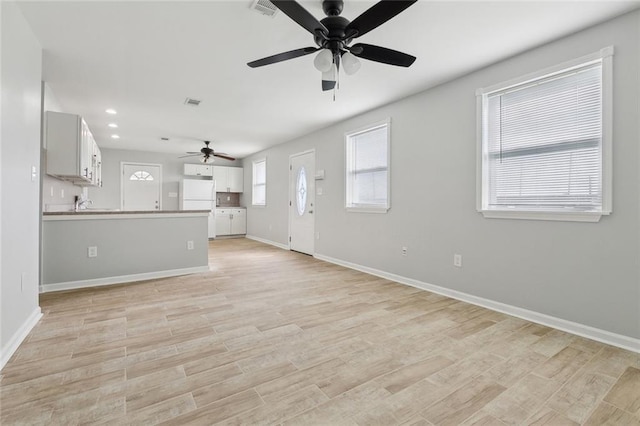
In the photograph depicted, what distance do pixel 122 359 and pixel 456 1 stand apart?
330 cm

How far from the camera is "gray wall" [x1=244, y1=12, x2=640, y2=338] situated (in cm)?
218

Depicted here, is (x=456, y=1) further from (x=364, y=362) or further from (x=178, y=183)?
(x=178, y=183)

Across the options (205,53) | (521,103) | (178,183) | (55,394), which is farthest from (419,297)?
(178,183)

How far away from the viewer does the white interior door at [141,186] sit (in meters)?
7.72

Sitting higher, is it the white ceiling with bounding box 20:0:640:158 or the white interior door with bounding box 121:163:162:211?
the white ceiling with bounding box 20:0:640:158

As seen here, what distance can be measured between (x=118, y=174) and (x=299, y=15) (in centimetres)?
773

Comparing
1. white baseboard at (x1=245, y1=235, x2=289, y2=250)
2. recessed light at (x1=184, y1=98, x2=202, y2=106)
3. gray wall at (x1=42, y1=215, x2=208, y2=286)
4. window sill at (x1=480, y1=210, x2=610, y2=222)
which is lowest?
white baseboard at (x1=245, y1=235, x2=289, y2=250)

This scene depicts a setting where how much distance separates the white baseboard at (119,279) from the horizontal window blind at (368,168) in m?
2.62

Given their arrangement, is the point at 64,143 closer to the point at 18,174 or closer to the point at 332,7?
the point at 18,174

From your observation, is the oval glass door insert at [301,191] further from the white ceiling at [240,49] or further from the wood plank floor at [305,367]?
the wood plank floor at [305,367]

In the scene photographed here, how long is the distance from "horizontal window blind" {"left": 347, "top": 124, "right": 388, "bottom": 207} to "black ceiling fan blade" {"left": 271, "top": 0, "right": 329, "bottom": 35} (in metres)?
2.56

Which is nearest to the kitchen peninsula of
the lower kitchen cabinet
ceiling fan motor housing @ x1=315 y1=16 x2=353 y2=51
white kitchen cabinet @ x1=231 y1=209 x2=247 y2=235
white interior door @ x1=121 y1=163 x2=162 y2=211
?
ceiling fan motor housing @ x1=315 y1=16 x2=353 y2=51

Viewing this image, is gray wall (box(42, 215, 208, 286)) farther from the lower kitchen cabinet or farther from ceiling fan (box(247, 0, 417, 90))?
the lower kitchen cabinet

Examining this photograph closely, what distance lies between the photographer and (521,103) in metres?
2.82
